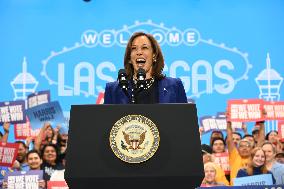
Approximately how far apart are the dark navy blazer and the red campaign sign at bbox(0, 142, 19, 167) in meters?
2.94

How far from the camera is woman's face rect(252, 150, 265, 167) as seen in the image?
494cm

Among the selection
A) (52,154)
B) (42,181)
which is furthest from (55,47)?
(42,181)

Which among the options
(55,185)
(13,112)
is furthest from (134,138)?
(13,112)

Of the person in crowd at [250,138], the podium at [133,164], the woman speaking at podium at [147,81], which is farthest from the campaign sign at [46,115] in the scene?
the podium at [133,164]

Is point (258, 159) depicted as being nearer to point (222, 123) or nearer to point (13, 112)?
point (222, 123)

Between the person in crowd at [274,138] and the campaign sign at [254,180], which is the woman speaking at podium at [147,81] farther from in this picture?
the person in crowd at [274,138]

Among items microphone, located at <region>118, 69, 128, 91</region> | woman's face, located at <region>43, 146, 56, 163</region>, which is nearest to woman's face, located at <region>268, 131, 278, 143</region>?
woman's face, located at <region>43, 146, 56, 163</region>

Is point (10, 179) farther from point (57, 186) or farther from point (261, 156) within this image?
point (261, 156)

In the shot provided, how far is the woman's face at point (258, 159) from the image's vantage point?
4.94 metres

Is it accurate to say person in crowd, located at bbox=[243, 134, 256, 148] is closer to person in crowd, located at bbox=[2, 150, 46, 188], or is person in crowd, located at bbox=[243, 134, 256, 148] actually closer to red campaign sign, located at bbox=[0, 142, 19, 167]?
person in crowd, located at bbox=[2, 150, 46, 188]

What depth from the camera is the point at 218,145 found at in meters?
5.00

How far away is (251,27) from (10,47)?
104 inches

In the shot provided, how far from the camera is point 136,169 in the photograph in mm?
1601

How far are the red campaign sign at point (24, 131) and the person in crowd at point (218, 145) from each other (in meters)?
1.85
